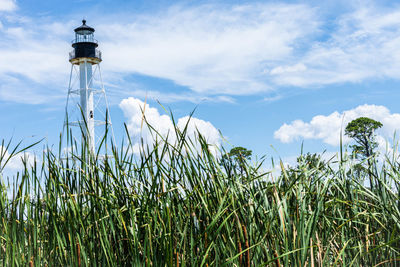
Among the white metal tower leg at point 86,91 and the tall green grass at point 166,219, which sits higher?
the white metal tower leg at point 86,91

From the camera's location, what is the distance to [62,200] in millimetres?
2459

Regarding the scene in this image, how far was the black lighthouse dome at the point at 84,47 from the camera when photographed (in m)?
27.2

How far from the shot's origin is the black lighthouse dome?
2720 cm

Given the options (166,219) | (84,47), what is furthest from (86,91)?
(166,219)

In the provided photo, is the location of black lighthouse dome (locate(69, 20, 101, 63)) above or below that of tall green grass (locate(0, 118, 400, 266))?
above

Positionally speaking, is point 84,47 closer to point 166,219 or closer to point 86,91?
point 86,91

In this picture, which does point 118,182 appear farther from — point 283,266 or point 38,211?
point 283,266

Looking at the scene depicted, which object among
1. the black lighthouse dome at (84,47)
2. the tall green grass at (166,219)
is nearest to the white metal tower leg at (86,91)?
the black lighthouse dome at (84,47)

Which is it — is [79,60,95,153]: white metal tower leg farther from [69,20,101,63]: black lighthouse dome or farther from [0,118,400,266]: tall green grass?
[0,118,400,266]: tall green grass

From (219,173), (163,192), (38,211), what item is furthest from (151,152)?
(38,211)

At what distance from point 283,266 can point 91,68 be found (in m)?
26.5

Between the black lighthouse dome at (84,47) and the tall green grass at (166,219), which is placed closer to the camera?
the tall green grass at (166,219)

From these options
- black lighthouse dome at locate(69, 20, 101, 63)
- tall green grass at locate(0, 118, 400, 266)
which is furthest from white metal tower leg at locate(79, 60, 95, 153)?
tall green grass at locate(0, 118, 400, 266)

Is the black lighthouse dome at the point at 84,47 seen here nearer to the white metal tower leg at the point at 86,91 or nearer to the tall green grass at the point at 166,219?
the white metal tower leg at the point at 86,91
